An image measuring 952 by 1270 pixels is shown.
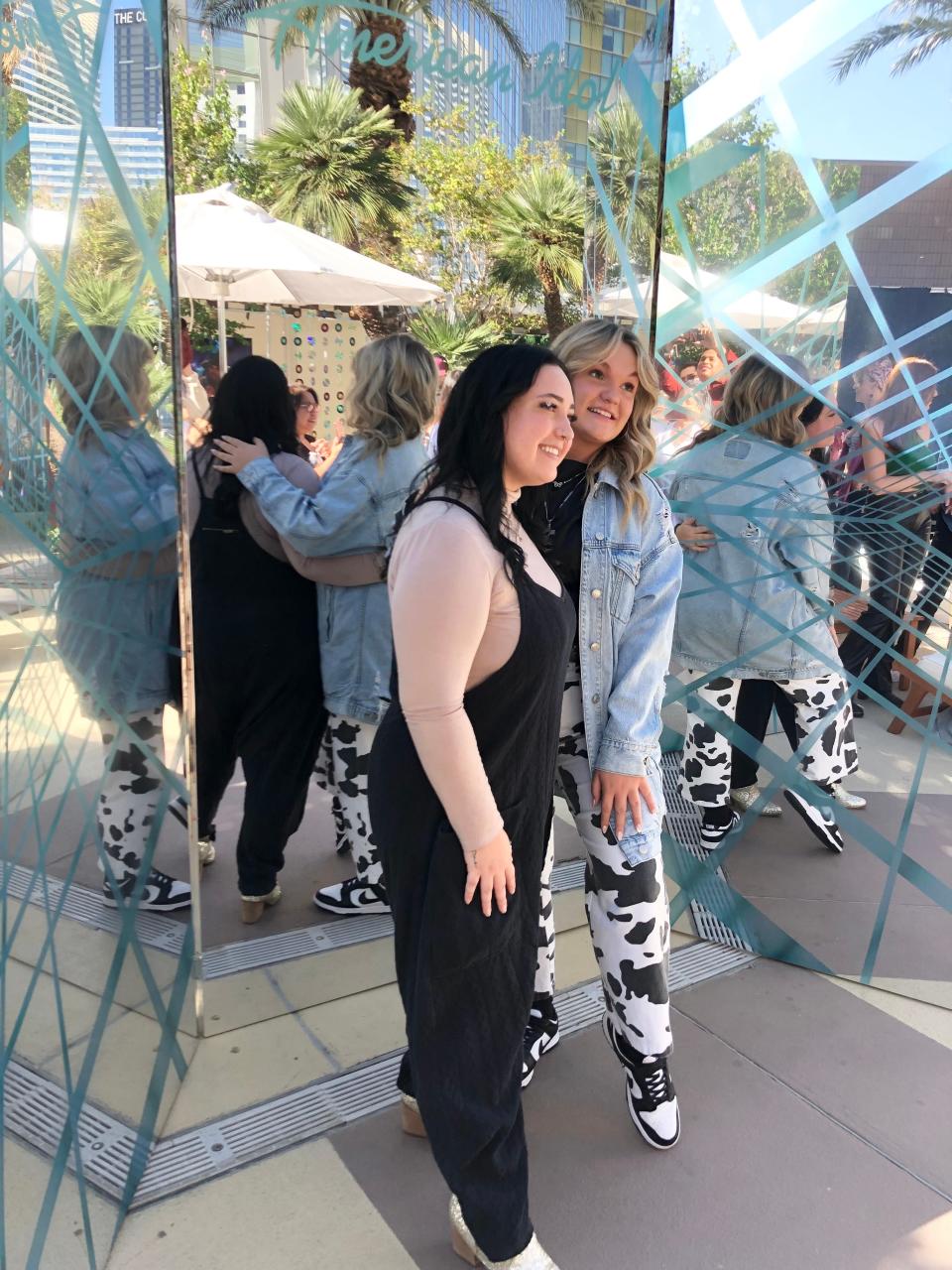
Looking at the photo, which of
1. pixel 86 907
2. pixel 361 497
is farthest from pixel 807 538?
pixel 86 907

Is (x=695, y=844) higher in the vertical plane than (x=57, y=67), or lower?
lower

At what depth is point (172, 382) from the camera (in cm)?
211

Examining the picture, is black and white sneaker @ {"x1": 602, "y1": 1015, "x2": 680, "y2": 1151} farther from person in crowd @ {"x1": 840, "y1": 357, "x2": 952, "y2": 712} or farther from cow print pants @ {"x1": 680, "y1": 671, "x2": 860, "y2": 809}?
person in crowd @ {"x1": 840, "y1": 357, "x2": 952, "y2": 712}

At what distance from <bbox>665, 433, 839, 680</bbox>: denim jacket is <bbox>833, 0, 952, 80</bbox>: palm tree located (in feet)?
3.27

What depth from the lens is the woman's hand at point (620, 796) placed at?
7.02 ft

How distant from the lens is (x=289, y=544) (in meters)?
2.74

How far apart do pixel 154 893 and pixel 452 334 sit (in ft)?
5.60

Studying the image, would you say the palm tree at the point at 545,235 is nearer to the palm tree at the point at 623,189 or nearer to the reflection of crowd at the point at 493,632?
the palm tree at the point at 623,189

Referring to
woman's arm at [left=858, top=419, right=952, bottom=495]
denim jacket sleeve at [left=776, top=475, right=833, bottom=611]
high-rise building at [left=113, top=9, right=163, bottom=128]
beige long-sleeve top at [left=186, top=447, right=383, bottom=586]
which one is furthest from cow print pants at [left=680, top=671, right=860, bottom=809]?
high-rise building at [left=113, top=9, right=163, bottom=128]

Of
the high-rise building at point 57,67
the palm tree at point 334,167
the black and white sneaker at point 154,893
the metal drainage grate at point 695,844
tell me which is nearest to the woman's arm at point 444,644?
the black and white sneaker at point 154,893

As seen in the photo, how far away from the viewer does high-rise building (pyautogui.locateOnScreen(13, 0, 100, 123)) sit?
1.56m

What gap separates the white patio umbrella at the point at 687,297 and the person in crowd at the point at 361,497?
727mm

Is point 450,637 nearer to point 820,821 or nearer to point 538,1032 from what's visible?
point 538,1032

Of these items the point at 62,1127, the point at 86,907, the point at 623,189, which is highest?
the point at 623,189
